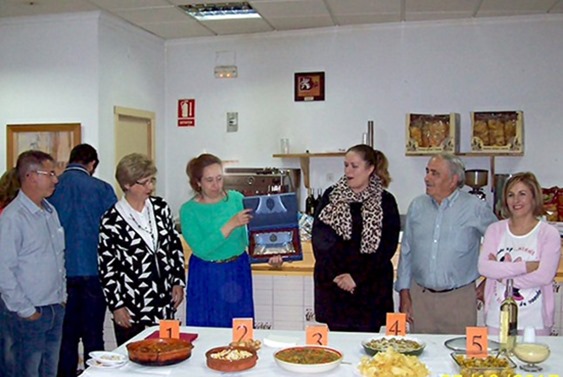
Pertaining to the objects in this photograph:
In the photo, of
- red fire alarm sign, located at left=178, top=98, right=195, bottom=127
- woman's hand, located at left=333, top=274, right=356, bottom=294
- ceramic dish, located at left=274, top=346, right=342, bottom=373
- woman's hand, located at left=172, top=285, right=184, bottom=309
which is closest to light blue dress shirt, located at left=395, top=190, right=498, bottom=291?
woman's hand, located at left=333, top=274, right=356, bottom=294

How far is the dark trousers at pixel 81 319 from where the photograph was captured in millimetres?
3547

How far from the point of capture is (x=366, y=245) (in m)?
3.05

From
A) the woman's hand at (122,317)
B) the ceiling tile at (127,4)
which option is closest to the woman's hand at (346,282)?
the woman's hand at (122,317)

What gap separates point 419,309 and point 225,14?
11.3 feet

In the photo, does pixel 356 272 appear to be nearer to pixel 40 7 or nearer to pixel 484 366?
pixel 484 366

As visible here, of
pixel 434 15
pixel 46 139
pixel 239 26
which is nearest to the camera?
pixel 46 139

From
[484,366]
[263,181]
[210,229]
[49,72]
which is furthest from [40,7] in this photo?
[484,366]

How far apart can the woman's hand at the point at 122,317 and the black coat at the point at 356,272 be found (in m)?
0.94

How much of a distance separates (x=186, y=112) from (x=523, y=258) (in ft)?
14.9

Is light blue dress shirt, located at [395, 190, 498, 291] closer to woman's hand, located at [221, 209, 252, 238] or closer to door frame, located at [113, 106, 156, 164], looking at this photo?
woman's hand, located at [221, 209, 252, 238]

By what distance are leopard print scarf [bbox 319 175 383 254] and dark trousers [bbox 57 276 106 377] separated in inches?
55.5

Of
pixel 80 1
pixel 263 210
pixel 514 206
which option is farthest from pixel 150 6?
pixel 514 206

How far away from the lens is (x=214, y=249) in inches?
121

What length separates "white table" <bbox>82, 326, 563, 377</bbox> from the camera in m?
2.12
